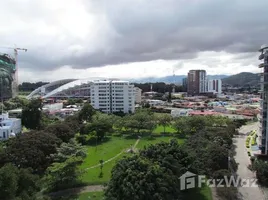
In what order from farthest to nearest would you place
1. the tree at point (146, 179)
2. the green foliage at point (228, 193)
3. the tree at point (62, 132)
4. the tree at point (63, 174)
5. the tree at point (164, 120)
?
the tree at point (164, 120) → the tree at point (62, 132) → the tree at point (63, 174) → the green foliage at point (228, 193) → the tree at point (146, 179)

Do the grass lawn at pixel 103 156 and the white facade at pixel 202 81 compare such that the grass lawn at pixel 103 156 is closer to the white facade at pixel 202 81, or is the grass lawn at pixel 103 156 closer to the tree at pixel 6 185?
the tree at pixel 6 185

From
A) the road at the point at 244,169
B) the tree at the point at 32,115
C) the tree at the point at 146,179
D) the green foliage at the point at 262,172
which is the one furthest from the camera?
the tree at the point at 32,115

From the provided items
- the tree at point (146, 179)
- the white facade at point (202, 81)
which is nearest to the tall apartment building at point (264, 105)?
the tree at point (146, 179)

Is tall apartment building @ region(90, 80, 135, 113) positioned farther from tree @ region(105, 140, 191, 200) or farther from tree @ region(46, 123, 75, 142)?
tree @ region(105, 140, 191, 200)

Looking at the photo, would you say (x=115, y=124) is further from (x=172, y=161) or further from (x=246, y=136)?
(x=172, y=161)

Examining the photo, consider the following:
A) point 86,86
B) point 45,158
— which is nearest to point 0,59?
point 86,86

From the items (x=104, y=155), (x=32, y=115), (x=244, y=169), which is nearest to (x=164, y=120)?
(x=104, y=155)

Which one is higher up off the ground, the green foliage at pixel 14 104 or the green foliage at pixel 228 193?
the green foliage at pixel 14 104

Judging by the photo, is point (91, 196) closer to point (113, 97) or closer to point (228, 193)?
point (228, 193)
